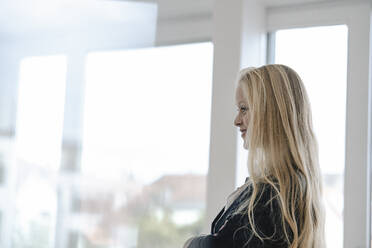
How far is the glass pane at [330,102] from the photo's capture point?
2246 millimetres

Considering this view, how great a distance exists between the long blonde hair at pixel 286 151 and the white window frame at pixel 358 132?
616 mm

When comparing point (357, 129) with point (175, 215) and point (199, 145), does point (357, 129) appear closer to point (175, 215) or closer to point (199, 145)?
point (199, 145)

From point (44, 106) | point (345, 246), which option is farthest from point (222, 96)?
point (44, 106)

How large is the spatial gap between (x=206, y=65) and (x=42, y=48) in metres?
0.80

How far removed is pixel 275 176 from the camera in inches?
60.0

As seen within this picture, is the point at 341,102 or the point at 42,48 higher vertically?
the point at 42,48

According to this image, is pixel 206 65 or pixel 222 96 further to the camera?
pixel 206 65

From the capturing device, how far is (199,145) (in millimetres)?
2551

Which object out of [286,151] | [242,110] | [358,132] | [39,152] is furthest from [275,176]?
[39,152]

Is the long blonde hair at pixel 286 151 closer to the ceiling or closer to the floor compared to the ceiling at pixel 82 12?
closer to the floor

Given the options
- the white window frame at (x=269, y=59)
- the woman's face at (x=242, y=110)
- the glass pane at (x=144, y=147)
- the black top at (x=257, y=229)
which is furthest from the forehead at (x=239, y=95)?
the glass pane at (x=144, y=147)

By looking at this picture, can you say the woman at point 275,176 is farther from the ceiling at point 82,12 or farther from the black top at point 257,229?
the ceiling at point 82,12

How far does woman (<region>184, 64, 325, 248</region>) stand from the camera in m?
1.48

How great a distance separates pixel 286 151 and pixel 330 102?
0.77 metres
